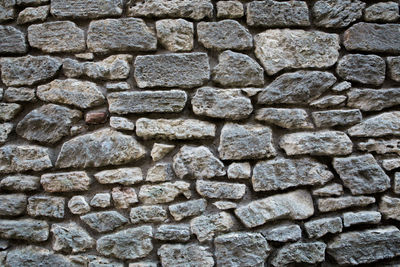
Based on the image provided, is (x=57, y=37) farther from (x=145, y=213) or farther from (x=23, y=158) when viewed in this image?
(x=145, y=213)

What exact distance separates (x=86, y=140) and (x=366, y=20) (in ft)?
5.79

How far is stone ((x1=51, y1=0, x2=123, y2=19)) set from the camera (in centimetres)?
155

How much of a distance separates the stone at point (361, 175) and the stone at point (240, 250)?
0.58 meters

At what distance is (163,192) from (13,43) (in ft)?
3.99

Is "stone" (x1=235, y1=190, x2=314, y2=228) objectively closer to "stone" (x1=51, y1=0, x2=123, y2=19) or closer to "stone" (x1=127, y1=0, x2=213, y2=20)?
"stone" (x1=127, y1=0, x2=213, y2=20)

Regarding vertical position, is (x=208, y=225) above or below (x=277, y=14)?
below

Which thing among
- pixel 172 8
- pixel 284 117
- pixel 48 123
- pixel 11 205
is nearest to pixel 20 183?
pixel 11 205

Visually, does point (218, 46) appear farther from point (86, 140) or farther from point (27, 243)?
point (27, 243)

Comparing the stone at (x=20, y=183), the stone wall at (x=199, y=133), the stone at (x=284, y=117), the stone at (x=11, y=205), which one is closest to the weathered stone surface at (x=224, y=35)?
the stone wall at (x=199, y=133)

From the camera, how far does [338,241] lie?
147 centimetres

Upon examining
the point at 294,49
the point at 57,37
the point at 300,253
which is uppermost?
the point at 57,37

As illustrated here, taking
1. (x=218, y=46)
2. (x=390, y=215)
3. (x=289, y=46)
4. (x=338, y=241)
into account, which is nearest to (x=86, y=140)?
(x=218, y=46)

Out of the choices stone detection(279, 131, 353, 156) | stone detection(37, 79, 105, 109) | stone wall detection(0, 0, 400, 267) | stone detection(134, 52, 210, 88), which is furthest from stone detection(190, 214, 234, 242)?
stone detection(37, 79, 105, 109)

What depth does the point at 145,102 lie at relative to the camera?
1.49 meters
